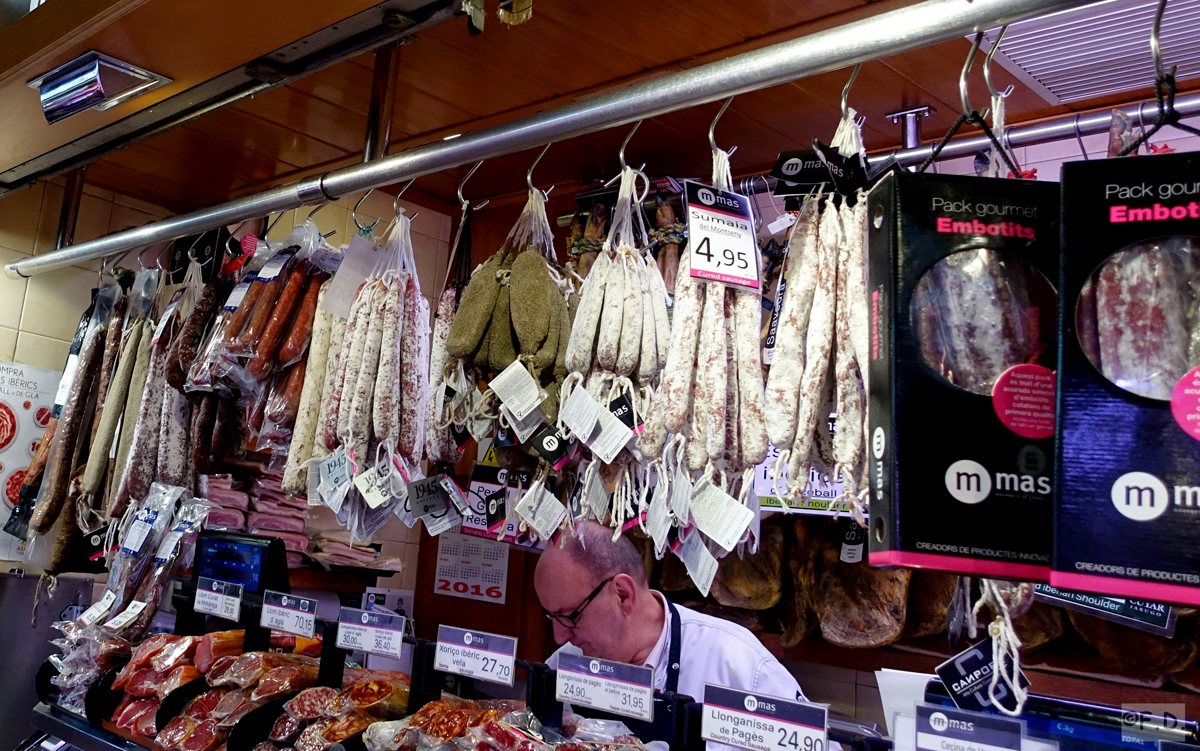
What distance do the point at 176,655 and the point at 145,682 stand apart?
0.42 feet

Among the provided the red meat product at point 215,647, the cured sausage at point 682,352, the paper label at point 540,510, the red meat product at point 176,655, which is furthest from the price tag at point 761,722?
the red meat product at point 176,655

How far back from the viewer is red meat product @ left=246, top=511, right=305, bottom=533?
4734mm

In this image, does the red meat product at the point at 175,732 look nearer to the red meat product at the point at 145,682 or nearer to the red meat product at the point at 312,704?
the red meat product at the point at 145,682

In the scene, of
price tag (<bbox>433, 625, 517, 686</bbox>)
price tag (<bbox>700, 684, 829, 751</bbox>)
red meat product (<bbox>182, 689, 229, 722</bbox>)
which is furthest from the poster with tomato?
price tag (<bbox>700, 684, 829, 751</bbox>)

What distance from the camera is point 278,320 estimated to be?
3.52 meters

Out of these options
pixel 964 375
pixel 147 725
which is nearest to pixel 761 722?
pixel 964 375

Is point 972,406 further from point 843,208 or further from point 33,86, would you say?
point 33,86

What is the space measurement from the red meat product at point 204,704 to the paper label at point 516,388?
1392mm

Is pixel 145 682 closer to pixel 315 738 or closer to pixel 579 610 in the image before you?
pixel 315 738

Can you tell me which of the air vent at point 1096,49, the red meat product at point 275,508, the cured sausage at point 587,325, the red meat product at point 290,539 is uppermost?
the air vent at point 1096,49

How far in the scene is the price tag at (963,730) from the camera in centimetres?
157

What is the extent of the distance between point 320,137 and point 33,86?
1.28m

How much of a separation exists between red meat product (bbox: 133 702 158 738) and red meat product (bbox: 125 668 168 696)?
75 millimetres

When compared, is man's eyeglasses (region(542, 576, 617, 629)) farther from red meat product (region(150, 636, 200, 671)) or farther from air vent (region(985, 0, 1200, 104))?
air vent (region(985, 0, 1200, 104))
